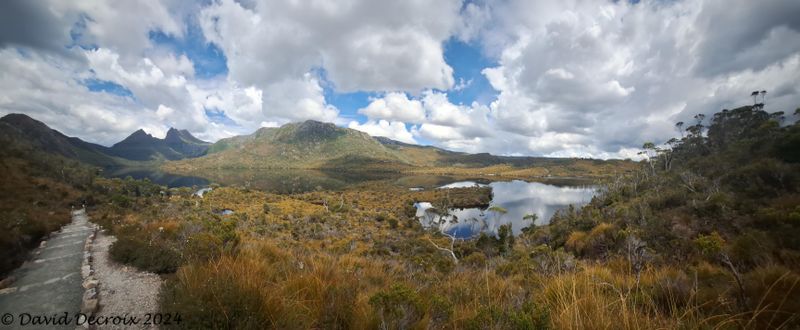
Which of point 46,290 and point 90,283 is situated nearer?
point 90,283

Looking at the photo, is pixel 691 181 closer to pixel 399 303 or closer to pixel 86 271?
pixel 399 303

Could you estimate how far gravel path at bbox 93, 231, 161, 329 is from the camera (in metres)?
5.12

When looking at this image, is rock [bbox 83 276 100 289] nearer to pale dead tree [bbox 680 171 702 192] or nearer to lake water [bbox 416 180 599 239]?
pale dead tree [bbox 680 171 702 192]

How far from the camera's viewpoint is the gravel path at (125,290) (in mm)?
5121

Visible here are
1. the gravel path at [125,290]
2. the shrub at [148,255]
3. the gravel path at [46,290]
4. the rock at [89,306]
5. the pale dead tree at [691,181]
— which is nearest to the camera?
the gravel path at [125,290]

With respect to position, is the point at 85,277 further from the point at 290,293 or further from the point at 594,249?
the point at 594,249

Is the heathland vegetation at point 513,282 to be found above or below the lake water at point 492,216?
above

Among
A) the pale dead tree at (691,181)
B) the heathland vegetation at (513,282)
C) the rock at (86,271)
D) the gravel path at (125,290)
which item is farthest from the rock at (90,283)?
the pale dead tree at (691,181)

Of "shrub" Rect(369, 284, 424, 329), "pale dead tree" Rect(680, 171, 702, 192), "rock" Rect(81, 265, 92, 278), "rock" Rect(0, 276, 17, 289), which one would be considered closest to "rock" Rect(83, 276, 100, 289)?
"rock" Rect(81, 265, 92, 278)

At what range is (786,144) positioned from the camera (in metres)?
27.1

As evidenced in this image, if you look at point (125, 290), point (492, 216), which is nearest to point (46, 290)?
point (125, 290)

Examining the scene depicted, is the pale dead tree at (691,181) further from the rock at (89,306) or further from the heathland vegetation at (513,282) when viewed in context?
the rock at (89,306)

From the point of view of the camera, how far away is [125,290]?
6289 mm

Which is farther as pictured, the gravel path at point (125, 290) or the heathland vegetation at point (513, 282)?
the gravel path at point (125, 290)
